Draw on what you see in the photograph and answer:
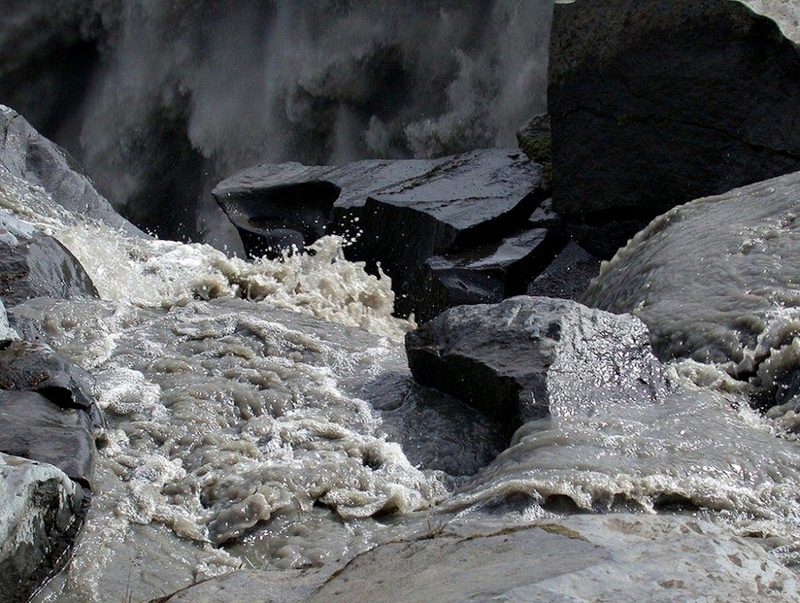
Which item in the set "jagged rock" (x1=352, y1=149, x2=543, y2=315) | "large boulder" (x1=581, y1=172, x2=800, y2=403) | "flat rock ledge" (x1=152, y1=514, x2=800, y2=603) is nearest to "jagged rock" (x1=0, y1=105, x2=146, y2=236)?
"jagged rock" (x1=352, y1=149, x2=543, y2=315)

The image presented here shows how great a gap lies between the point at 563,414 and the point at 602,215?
419cm

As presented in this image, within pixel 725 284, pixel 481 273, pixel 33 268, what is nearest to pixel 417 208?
pixel 481 273

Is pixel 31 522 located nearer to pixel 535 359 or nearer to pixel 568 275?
pixel 535 359

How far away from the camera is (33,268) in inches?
222

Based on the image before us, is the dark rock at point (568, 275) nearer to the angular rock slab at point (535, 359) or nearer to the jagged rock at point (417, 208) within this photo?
the jagged rock at point (417, 208)

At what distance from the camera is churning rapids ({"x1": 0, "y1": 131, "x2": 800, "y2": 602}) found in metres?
3.49

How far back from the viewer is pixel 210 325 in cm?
530

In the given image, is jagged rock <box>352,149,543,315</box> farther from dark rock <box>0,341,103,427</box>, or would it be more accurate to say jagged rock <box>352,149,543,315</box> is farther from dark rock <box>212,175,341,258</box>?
dark rock <box>0,341,103,427</box>

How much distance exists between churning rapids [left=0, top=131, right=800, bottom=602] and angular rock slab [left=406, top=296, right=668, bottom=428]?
0.09 metres

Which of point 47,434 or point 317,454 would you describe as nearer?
point 47,434

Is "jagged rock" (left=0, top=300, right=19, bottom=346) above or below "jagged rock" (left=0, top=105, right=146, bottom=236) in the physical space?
below

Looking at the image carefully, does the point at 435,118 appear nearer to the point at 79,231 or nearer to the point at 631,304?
the point at 79,231

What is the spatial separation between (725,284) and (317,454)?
2.12 metres

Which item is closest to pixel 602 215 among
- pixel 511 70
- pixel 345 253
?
pixel 345 253
